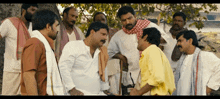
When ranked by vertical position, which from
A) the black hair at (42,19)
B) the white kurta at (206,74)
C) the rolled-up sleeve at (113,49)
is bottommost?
the white kurta at (206,74)

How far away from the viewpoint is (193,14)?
8109 millimetres

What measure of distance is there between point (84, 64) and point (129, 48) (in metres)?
1.39

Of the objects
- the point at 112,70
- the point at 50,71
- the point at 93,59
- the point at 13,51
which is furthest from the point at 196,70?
the point at 13,51

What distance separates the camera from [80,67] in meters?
4.08

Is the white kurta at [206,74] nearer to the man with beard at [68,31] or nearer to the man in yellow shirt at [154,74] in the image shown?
the man in yellow shirt at [154,74]

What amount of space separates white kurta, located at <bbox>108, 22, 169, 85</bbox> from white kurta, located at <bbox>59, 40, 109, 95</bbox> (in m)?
1.16

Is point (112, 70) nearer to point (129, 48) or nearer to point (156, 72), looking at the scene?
point (129, 48)

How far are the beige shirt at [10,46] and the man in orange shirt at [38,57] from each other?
112 centimetres

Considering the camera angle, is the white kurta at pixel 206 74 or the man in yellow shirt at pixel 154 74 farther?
the white kurta at pixel 206 74

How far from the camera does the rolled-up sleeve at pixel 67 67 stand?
12.7 ft

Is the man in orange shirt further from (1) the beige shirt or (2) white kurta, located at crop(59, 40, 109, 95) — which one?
(1) the beige shirt

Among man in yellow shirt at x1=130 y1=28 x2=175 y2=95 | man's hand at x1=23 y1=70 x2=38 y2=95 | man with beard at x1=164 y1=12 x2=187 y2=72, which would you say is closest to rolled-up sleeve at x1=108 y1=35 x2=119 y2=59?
man with beard at x1=164 y1=12 x2=187 y2=72

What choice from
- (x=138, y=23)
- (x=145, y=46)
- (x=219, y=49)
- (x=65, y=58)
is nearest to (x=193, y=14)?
(x=219, y=49)

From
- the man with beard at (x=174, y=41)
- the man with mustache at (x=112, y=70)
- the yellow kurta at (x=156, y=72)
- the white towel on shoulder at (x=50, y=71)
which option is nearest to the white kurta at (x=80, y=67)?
the white towel on shoulder at (x=50, y=71)
